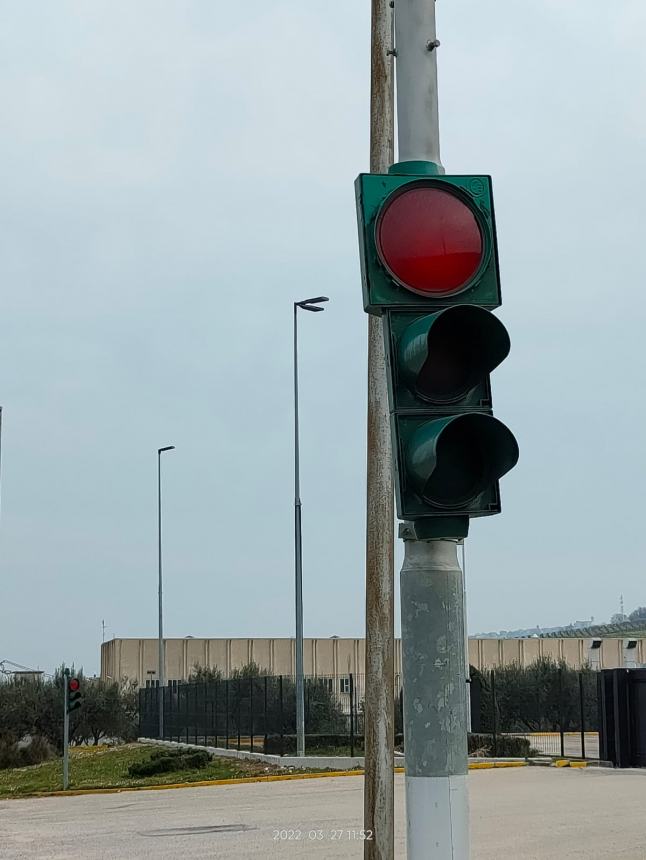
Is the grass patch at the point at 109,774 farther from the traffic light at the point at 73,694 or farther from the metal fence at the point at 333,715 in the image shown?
the metal fence at the point at 333,715

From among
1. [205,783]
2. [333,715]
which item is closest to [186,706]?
[333,715]

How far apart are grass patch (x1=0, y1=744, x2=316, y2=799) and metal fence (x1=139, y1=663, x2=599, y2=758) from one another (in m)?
2.52

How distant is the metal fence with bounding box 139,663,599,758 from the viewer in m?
35.3

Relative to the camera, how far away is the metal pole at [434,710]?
385 cm

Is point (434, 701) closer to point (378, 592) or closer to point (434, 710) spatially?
point (434, 710)

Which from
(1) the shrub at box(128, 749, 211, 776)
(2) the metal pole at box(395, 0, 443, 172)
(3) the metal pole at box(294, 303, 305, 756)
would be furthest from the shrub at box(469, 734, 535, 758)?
(2) the metal pole at box(395, 0, 443, 172)

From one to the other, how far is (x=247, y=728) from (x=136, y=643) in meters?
41.4

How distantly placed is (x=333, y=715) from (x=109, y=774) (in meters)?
18.3

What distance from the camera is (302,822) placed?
61.7 ft

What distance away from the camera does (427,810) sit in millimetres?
3857

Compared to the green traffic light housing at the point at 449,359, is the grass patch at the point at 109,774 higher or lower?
lower

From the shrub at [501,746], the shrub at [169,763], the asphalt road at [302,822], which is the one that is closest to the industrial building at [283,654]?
the shrub at [501,746]

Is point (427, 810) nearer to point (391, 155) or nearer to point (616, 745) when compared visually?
point (391, 155)

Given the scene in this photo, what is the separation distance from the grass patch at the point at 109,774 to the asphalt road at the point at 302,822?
3692 mm
